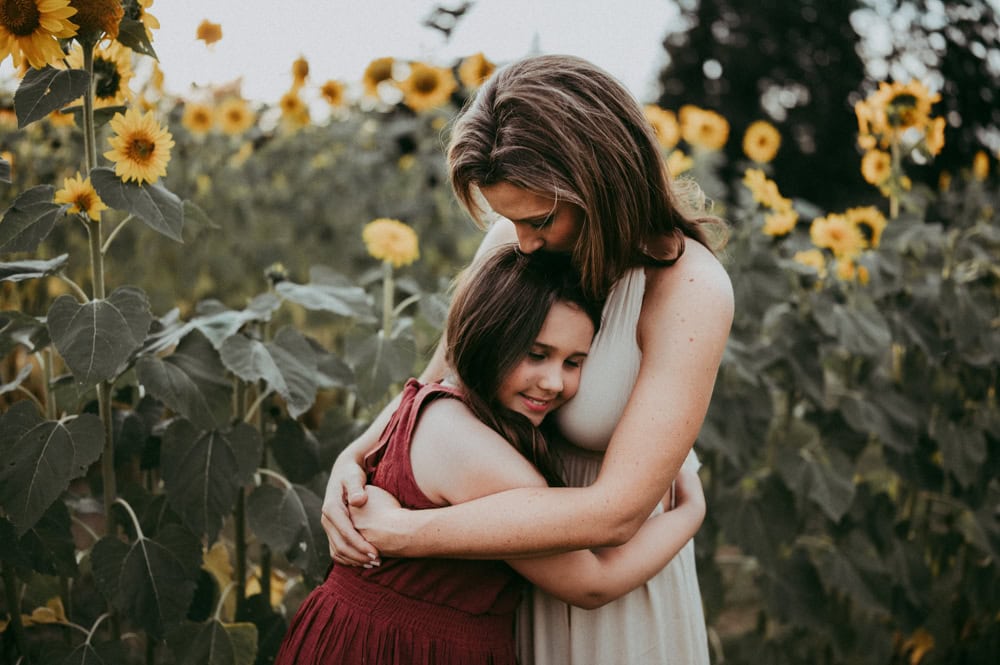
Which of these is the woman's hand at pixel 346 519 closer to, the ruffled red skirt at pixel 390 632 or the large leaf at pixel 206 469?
the ruffled red skirt at pixel 390 632

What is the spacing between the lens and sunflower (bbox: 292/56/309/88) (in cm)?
405

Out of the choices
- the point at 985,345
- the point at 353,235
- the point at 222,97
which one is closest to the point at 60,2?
the point at 985,345

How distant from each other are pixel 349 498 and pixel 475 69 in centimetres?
263

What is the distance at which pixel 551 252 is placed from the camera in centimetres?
169

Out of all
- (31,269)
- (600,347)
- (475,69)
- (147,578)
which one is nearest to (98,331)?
(31,269)

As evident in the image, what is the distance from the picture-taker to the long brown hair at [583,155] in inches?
61.2

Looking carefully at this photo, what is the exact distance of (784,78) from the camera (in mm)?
7012

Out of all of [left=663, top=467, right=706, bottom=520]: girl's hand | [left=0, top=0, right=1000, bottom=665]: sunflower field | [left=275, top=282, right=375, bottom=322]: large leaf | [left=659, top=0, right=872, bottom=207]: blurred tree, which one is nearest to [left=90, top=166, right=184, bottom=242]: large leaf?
[left=0, top=0, right=1000, bottom=665]: sunflower field

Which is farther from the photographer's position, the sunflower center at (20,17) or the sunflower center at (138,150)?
the sunflower center at (138,150)

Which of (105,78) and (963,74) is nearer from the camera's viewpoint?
(105,78)

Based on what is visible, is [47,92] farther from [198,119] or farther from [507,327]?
[198,119]

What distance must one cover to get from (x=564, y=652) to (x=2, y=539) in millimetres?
1111

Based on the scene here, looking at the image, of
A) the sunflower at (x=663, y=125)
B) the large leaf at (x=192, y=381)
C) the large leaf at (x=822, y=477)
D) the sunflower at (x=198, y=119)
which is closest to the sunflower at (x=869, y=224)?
the large leaf at (x=822, y=477)

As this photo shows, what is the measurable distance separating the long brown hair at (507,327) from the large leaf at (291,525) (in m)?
0.54
